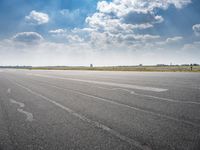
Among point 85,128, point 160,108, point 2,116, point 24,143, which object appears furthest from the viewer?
point 160,108

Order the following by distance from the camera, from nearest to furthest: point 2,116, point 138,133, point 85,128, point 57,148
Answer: point 57,148 < point 138,133 < point 85,128 < point 2,116

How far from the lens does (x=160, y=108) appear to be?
562 centimetres

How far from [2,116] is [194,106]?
21.2ft

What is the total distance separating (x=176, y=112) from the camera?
5.09m

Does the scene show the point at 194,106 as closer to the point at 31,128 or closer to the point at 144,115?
the point at 144,115

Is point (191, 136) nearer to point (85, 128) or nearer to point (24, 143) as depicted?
point (85, 128)

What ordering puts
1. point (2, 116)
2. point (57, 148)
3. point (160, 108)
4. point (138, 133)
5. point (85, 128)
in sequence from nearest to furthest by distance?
point (57, 148) → point (138, 133) → point (85, 128) → point (2, 116) → point (160, 108)

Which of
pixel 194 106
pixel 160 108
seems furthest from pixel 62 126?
pixel 194 106

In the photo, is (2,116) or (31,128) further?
(2,116)

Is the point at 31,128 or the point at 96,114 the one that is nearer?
the point at 31,128

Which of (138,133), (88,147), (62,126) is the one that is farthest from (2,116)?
(138,133)

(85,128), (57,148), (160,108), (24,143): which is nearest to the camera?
(57,148)

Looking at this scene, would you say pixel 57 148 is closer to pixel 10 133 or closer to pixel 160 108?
pixel 10 133

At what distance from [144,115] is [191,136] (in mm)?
1611
